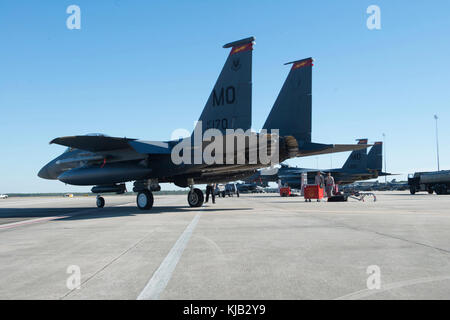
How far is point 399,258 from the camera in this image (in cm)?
438

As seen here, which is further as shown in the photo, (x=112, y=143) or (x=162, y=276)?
(x=112, y=143)

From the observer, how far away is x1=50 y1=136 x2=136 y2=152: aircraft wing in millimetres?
13180

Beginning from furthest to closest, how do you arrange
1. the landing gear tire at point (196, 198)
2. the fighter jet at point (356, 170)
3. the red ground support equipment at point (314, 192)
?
the fighter jet at point (356, 170)
the red ground support equipment at point (314, 192)
the landing gear tire at point (196, 198)

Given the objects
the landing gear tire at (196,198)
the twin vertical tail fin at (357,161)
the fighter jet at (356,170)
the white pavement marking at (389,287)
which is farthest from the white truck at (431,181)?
the white pavement marking at (389,287)

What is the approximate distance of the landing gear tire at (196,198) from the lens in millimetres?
16797

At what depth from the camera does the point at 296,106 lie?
50.0ft

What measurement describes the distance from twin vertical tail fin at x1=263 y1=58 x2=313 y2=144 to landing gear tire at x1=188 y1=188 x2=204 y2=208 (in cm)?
461

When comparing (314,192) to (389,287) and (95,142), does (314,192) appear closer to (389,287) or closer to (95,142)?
(95,142)

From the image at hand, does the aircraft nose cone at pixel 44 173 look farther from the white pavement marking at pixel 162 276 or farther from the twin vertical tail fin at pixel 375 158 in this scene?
the twin vertical tail fin at pixel 375 158

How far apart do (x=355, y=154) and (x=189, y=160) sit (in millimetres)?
33413

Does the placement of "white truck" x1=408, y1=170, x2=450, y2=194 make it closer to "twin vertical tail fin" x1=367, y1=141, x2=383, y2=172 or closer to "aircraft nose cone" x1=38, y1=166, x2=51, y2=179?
"twin vertical tail fin" x1=367, y1=141, x2=383, y2=172

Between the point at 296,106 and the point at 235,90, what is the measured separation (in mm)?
3979

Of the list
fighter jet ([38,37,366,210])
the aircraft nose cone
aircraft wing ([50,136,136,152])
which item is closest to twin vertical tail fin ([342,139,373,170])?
fighter jet ([38,37,366,210])

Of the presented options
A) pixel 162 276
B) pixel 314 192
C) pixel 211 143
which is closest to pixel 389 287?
pixel 162 276
